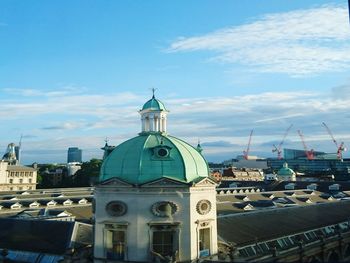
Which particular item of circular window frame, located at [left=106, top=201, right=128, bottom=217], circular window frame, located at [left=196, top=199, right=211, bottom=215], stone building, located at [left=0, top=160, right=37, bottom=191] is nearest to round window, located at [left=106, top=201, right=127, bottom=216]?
circular window frame, located at [left=106, top=201, right=128, bottom=217]

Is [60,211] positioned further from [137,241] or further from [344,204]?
[344,204]

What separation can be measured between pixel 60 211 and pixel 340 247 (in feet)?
119

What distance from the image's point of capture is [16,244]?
141 ft

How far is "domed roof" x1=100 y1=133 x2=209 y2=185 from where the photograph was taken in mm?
34469

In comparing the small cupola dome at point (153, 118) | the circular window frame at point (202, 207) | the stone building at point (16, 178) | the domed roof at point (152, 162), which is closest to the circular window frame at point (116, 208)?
the domed roof at point (152, 162)

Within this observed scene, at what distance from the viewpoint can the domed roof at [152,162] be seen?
3447 centimetres

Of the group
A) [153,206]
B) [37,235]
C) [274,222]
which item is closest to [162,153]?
[153,206]

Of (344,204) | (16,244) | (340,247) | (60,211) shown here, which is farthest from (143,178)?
(344,204)

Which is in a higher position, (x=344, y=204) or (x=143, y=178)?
(x=143, y=178)

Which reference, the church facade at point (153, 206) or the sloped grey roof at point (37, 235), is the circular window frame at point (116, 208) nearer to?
the church facade at point (153, 206)

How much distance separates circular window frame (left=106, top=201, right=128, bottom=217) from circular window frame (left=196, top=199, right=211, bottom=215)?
559 cm

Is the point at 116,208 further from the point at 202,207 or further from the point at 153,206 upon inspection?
the point at 202,207

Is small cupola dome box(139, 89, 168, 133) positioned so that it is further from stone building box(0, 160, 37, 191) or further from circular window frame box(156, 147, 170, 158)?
stone building box(0, 160, 37, 191)

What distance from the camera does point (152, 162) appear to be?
114 feet
